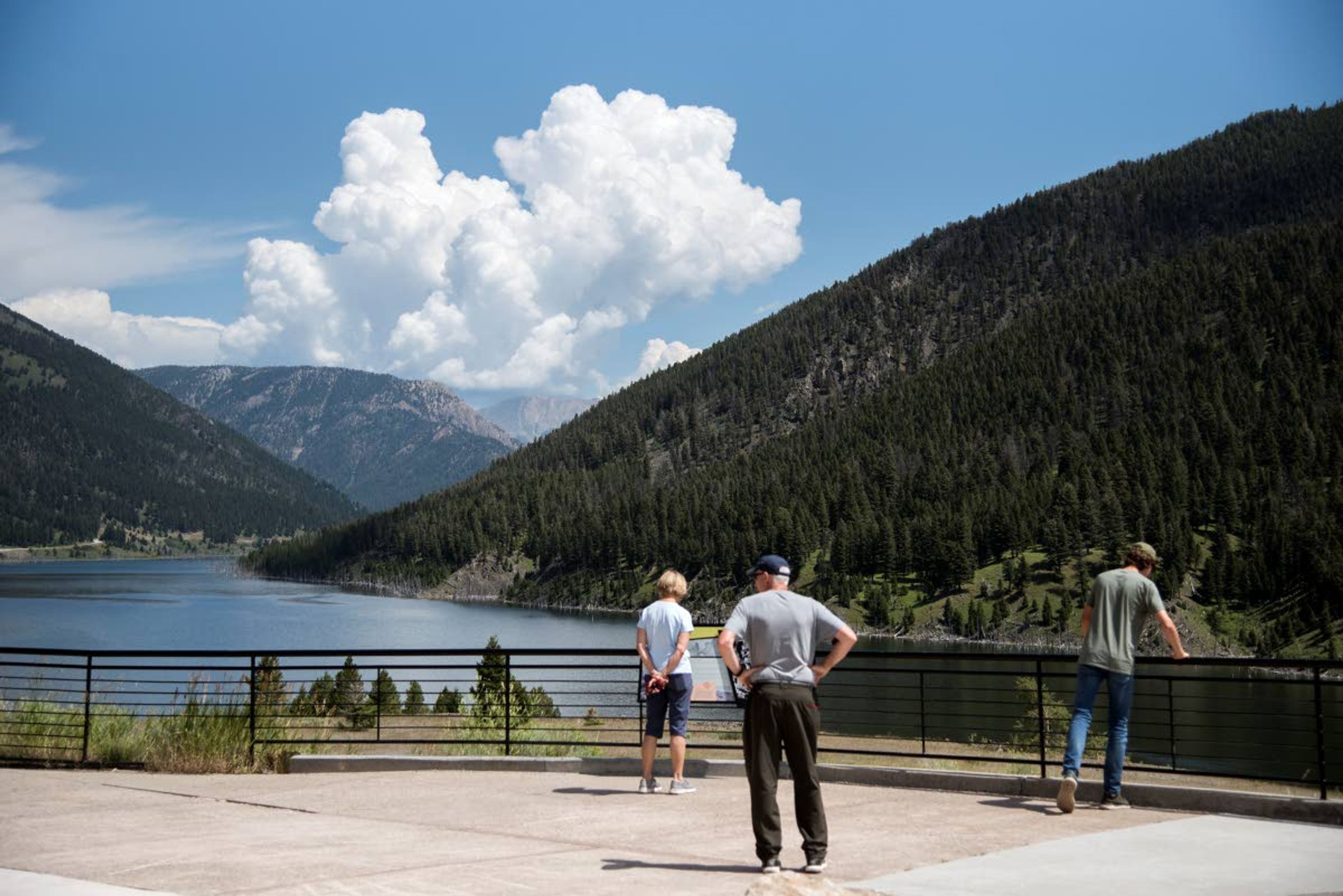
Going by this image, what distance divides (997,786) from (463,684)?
73079mm

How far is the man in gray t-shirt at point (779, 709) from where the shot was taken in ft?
29.7

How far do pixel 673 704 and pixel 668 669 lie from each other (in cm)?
48

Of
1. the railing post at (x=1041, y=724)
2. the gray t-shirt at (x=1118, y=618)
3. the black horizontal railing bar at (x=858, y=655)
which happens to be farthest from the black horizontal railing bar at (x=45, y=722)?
the gray t-shirt at (x=1118, y=618)

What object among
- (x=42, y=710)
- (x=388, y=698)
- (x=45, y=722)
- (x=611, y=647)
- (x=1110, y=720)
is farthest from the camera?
(x=611, y=647)

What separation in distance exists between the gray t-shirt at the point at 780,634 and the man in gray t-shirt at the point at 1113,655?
371 cm

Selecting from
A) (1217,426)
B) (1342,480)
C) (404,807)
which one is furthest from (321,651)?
(1217,426)

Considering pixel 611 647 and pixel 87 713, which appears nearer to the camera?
pixel 87 713

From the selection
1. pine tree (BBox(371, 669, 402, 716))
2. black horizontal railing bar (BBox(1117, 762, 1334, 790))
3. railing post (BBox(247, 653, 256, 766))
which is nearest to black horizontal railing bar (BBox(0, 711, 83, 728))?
railing post (BBox(247, 653, 256, 766))

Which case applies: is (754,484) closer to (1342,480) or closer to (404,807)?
(1342,480)

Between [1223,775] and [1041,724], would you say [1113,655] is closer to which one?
[1223,775]

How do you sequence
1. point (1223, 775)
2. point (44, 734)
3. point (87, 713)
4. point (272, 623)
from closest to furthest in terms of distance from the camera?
point (1223, 775), point (87, 713), point (44, 734), point (272, 623)

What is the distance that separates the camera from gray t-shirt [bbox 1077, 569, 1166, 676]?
11.8m

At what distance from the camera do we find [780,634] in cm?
920

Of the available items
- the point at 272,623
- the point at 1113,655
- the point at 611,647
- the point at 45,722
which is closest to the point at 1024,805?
the point at 1113,655
